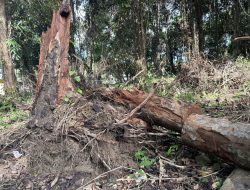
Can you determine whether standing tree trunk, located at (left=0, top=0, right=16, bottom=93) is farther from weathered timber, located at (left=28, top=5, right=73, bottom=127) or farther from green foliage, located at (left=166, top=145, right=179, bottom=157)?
green foliage, located at (left=166, top=145, right=179, bottom=157)

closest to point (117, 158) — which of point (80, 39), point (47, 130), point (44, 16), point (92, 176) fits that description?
point (92, 176)

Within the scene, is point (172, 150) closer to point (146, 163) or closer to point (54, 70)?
point (146, 163)

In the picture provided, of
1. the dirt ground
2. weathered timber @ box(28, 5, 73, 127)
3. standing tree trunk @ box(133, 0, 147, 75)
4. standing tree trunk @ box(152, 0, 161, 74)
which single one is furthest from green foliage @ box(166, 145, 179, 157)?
standing tree trunk @ box(152, 0, 161, 74)

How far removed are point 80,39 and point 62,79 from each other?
11269 mm

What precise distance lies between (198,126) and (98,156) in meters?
1.26

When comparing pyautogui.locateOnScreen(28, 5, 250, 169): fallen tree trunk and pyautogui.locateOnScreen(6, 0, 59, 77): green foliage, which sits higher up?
pyautogui.locateOnScreen(6, 0, 59, 77): green foliage

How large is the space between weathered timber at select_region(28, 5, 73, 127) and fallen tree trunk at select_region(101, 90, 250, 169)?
3.25ft

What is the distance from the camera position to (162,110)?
3922 mm

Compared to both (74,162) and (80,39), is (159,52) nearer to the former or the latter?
(80,39)

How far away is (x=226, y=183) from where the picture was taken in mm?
2996

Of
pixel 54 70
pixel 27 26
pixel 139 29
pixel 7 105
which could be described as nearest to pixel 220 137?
pixel 54 70

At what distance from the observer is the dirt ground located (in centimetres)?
346

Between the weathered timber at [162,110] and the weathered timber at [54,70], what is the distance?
107 cm

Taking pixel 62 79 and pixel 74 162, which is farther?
pixel 62 79
